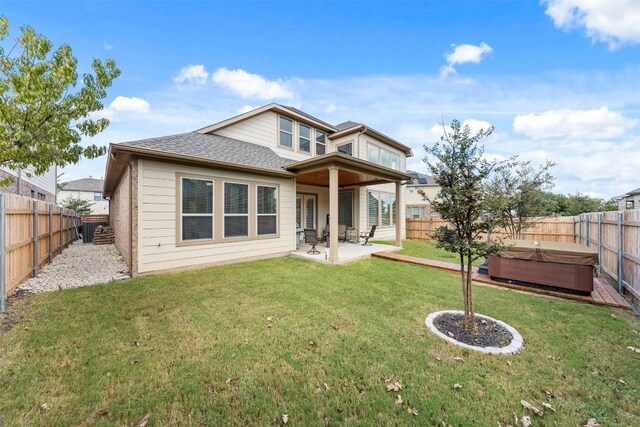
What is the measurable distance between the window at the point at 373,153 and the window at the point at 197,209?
8.86 metres

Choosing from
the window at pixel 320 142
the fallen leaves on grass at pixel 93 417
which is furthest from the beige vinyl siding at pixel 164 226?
the window at pixel 320 142

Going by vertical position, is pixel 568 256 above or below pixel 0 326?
above

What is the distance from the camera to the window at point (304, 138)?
1266 centimetres

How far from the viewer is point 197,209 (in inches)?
285

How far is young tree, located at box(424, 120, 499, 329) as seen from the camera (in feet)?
11.8

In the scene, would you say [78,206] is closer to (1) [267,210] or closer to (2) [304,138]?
(2) [304,138]

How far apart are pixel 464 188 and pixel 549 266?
13.8 ft

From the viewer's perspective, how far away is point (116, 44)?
8109mm

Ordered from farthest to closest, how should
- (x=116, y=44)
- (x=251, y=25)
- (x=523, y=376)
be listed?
Result: (x=251, y=25), (x=116, y=44), (x=523, y=376)

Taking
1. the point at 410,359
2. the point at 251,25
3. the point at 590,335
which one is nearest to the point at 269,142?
the point at 251,25

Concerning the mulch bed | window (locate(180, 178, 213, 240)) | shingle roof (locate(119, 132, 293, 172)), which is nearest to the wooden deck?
the mulch bed

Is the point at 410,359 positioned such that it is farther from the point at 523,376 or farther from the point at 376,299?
the point at 376,299

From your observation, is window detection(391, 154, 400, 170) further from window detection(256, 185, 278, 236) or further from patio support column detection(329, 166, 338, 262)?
window detection(256, 185, 278, 236)

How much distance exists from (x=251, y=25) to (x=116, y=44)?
4.67 m
